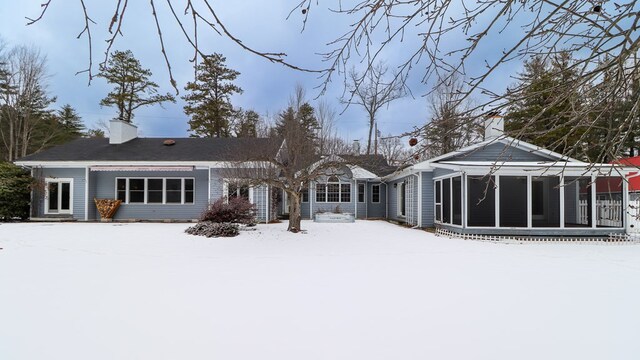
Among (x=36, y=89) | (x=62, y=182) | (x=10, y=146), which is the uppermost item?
(x=36, y=89)

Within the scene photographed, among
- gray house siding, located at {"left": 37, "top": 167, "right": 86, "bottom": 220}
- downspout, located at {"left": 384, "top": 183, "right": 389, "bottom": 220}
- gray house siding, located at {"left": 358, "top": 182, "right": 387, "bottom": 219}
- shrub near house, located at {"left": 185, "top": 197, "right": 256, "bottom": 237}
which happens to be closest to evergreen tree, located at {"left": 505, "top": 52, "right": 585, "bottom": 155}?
shrub near house, located at {"left": 185, "top": 197, "right": 256, "bottom": 237}

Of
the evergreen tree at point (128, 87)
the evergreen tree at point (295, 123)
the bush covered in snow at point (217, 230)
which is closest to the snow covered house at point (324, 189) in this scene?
the evergreen tree at point (295, 123)

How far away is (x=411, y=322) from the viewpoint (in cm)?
448

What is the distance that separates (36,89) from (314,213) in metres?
21.8

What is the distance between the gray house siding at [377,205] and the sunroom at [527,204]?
522 centimetres

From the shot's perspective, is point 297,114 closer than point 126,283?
No

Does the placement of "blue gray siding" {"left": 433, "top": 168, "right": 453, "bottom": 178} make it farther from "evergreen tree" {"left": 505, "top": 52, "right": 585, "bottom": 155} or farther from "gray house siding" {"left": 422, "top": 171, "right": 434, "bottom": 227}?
"evergreen tree" {"left": 505, "top": 52, "right": 585, "bottom": 155}

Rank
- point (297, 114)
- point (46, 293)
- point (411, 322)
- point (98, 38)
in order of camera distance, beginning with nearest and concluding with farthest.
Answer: point (98, 38) → point (411, 322) → point (46, 293) → point (297, 114)

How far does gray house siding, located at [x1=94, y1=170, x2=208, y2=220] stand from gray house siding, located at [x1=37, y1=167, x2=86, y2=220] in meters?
0.63

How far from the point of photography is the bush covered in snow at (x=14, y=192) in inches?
703

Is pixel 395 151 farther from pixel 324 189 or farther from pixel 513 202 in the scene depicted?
pixel 513 202

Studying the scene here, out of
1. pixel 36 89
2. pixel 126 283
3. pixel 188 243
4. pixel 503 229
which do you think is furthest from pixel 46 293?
pixel 36 89

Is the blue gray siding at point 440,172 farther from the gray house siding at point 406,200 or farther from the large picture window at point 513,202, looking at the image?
the large picture window at point 513,202

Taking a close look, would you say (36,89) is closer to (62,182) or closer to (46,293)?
(62,182)
